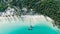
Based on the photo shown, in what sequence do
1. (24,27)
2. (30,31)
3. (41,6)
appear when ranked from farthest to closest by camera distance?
(41,6), (24,27), (30,31)

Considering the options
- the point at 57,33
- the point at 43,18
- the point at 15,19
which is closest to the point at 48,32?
the point at 57,33

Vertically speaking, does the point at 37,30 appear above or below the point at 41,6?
below

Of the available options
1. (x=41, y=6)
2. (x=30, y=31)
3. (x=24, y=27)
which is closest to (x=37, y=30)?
(x=30, y=31)

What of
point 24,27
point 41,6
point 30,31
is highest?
point 41,6

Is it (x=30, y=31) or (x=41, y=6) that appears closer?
(x=30, y=31)

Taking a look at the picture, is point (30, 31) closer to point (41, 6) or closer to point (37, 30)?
point (37, 30)

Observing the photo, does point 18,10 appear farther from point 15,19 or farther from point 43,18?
point 43,18

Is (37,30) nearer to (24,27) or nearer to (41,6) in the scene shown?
(24,27)

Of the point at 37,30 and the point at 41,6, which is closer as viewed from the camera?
the point at 37,30

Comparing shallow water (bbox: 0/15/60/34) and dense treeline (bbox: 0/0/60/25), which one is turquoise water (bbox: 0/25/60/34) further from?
dense treeline (bbox: 0/0/60/25)

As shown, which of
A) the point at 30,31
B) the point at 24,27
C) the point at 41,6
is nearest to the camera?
the point at 30,31
